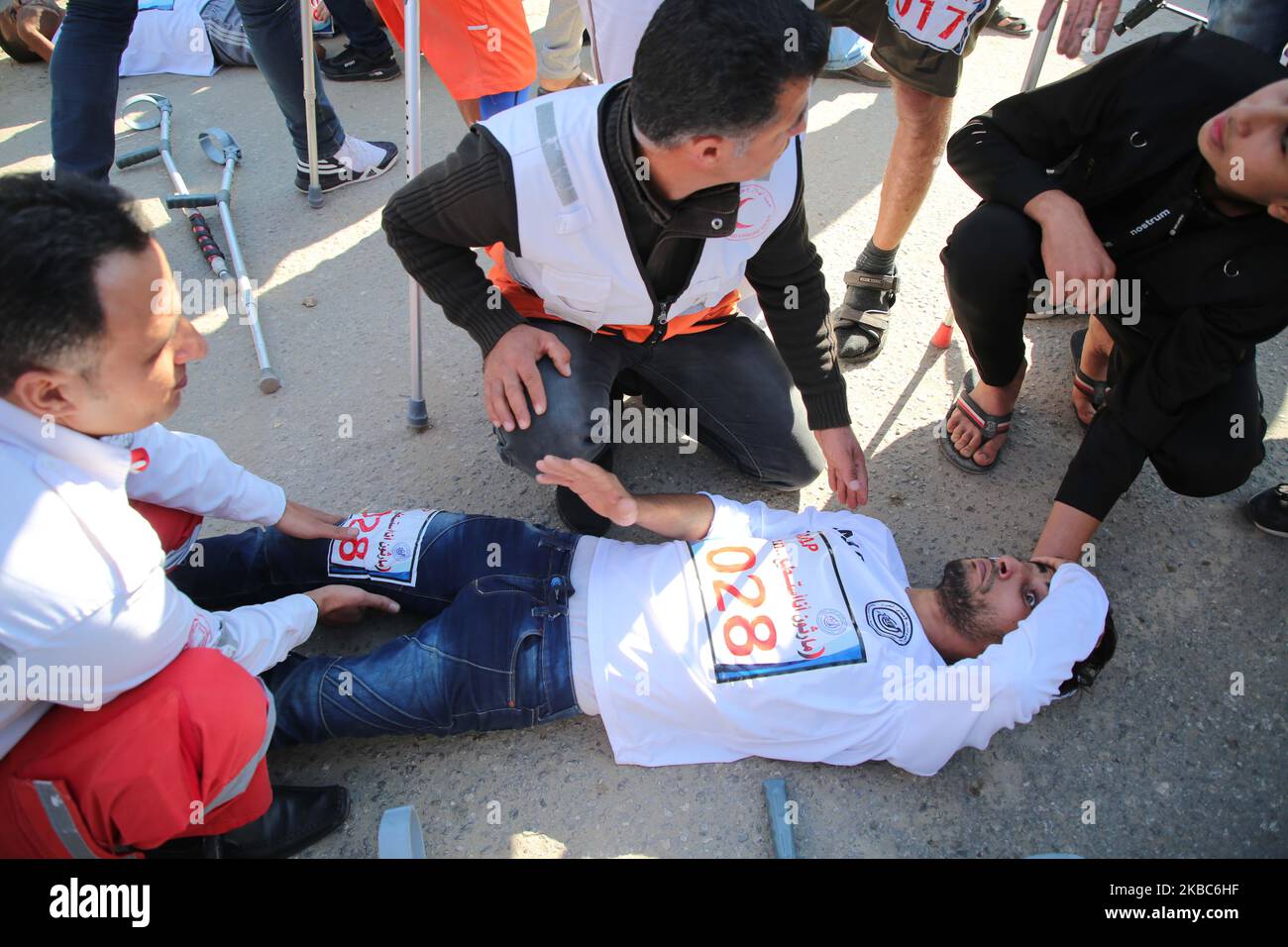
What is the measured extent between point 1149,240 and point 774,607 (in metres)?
1.30

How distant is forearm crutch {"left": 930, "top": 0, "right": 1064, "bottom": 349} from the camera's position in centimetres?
242

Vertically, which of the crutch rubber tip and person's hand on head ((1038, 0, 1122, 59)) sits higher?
person's hand on head ((1038, 0, 1122, 59))

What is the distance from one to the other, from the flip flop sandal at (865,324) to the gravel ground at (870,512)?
7cm

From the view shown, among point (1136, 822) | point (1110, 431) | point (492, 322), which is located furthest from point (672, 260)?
point (1136, 822)

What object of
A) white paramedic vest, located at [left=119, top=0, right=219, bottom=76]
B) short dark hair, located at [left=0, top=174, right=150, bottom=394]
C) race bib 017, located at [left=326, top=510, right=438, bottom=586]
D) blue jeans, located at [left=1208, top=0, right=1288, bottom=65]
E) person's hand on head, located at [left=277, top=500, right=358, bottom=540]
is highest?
blue jeans, located at [left=1208, top=0, right=1288, bottom=65]

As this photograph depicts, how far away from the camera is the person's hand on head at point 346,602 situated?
6.50ft

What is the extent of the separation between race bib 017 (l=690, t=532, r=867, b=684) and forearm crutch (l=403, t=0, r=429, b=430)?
1103 mm

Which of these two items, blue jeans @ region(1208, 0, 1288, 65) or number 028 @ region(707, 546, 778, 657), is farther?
blue jeans @ region(1208, 0, 1288, 65)

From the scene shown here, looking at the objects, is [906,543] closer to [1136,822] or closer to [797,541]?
[797,541]

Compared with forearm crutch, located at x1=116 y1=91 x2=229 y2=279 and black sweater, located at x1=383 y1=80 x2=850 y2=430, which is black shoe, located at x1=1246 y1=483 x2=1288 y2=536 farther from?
forearm crutch, located at x1=116 y1=91 x2=229 y2=279

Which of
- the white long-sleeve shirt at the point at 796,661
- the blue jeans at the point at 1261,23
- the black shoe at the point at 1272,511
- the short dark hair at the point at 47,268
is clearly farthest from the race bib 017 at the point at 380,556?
the blue jeans at the point at 1261,23

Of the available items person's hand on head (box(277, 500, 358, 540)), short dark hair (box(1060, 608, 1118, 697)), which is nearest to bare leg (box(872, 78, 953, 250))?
short dark hair (box(1060, 608, 1118, 697))

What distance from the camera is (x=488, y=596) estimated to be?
1.91 meters

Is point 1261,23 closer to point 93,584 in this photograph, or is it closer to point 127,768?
point 93,584
